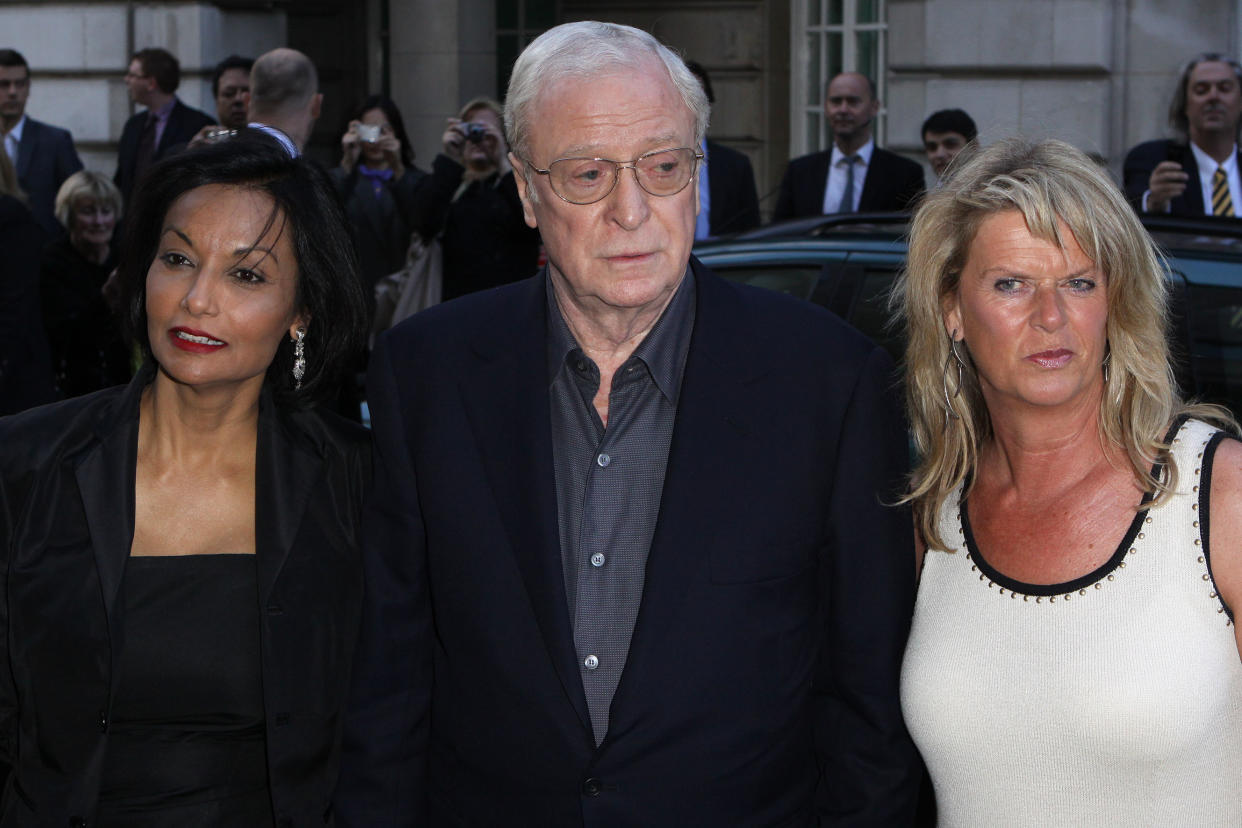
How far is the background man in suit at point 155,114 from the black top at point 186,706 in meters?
7.17

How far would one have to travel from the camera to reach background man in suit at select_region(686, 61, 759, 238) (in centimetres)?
829

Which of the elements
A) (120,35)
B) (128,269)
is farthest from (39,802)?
(120,35)

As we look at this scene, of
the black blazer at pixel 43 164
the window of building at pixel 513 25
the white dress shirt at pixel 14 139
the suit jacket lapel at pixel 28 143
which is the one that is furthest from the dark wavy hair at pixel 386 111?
the window of building at pixel 513 25

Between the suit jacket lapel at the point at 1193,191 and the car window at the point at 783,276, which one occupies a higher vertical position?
the suit jacket lapel at the point at 1193,191

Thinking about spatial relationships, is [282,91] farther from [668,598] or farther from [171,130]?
[668,598]

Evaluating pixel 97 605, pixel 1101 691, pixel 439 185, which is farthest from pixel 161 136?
pixel 1101 691

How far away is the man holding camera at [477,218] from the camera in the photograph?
28.0ft

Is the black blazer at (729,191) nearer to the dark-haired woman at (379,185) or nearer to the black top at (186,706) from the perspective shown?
the dark-haired woman at (379,185)

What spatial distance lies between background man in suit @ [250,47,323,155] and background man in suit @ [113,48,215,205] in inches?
112

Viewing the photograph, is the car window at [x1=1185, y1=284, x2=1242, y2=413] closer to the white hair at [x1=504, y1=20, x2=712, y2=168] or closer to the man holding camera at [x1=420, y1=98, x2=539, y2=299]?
the white hair at [x1=504, y1=20, x2=712, y2=168]

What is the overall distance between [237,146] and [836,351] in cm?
132

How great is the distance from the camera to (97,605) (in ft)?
9.76

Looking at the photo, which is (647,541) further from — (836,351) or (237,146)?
(237,146)

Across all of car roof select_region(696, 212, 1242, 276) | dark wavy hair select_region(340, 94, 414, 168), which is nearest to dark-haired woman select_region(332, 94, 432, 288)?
dark wavy hair select_region(340, 94, 414, 168)
